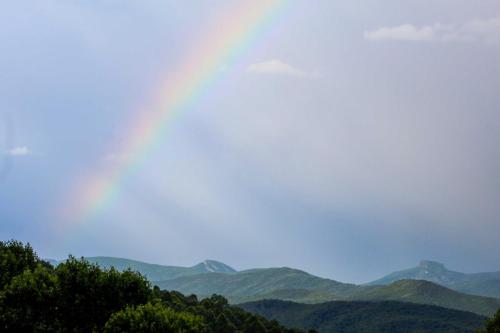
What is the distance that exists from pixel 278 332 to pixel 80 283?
10227 cm

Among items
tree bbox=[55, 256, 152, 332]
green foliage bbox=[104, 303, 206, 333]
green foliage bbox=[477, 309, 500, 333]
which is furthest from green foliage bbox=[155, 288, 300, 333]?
green foliage bbox=[104, 303, 206, 333]

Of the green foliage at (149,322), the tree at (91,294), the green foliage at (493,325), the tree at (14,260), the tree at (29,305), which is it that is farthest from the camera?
the green foliage at (493,325)

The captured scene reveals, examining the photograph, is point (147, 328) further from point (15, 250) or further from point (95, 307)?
point (15, 250)

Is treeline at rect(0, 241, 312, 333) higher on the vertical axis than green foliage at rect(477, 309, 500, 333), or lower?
higher

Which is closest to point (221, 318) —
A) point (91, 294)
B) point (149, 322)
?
point (91, 294)

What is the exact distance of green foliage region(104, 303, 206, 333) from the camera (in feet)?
221

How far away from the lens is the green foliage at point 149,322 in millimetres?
67500

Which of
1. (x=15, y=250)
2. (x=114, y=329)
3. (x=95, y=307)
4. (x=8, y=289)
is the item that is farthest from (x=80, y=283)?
(x=15, y=250)

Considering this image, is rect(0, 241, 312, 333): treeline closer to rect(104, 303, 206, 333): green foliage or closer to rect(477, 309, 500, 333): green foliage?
rect(104, 303, 206, 333): green foliage

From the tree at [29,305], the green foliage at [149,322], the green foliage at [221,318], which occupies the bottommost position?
the green foliage at [149,322]

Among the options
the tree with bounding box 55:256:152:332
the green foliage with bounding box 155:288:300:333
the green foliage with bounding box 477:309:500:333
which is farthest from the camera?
the green foliage with bounding box 155:288:300:333

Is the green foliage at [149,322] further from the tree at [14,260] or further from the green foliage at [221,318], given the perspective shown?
the green foliage at [221,318]

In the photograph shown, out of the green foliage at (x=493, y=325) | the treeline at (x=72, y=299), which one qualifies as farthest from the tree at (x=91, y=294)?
the green foliage at (x=493, y=325)

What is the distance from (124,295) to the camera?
8250cm
